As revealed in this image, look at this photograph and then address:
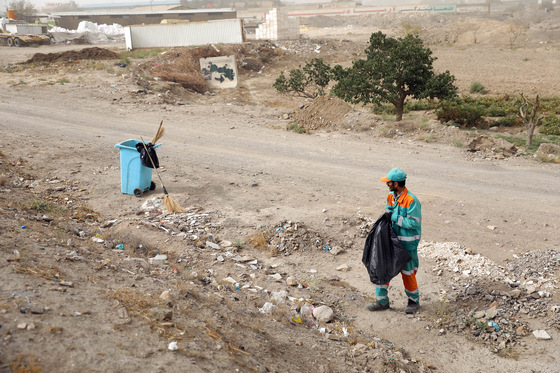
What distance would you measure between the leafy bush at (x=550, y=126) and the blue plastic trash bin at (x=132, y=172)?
12755mm

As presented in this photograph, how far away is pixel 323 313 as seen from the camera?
5.67 metres

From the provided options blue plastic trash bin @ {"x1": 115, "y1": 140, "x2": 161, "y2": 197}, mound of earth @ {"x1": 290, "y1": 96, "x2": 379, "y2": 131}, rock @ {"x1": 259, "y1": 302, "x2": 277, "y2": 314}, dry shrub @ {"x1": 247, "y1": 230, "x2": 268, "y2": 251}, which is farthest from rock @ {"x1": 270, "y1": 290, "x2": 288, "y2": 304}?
mound of earth @ {"x1": 290, "y1": 96, "x2": 379, "y2": 131}

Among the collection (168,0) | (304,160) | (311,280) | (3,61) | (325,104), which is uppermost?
(168,0)

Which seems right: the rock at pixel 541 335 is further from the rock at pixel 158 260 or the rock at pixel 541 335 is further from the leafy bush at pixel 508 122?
the leafy bush at pixel 508 122

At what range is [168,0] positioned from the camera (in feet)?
454

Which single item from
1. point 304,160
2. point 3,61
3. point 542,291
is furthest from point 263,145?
point 3,61

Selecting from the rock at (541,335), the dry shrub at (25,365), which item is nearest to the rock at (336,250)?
the rock at (541,335)

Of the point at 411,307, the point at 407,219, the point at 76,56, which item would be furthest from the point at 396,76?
the point at 76,56

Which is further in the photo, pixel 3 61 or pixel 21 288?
pixel 3 61

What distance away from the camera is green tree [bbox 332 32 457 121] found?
15.1m

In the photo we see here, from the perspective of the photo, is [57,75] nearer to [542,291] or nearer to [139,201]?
[139,201]

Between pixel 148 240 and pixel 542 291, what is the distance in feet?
18.3

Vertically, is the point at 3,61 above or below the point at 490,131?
above

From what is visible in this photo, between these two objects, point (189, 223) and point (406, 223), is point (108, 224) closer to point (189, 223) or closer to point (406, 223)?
point (189, 223)
